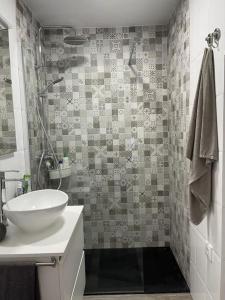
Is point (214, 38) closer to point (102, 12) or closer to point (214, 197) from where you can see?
point (214, 197)

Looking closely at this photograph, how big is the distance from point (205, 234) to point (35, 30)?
2279mm

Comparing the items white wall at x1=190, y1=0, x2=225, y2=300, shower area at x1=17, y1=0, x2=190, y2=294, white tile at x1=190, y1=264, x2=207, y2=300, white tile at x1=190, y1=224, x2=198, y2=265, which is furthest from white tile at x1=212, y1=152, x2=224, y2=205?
shower area at x1=17, y1=0, x2=190, y2=294

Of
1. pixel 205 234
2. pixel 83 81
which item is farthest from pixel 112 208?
pixel 83 81

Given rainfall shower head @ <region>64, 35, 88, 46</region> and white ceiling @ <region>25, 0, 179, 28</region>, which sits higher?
white ceiling @ <region>25, 0, 179, 28</region>

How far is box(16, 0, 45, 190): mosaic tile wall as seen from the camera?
2021mm

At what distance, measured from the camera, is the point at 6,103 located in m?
1.69

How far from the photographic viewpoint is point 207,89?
4.53 feet

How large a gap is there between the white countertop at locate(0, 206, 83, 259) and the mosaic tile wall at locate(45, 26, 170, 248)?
44.0 inches

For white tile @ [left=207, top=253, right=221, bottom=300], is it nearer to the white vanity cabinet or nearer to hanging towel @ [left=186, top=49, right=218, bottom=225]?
hanging towel @ [left=186, top=49, right=218, bottom=225]

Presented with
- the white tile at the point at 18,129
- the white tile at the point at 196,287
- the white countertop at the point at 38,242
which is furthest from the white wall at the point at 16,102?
the white tile at the point at 196,287

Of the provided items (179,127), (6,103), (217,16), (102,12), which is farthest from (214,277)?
(102,12)

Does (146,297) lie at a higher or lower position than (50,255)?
lower

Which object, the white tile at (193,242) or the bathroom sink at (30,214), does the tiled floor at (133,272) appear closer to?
the white tile at (193,242)

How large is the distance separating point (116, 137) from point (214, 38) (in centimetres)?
142
